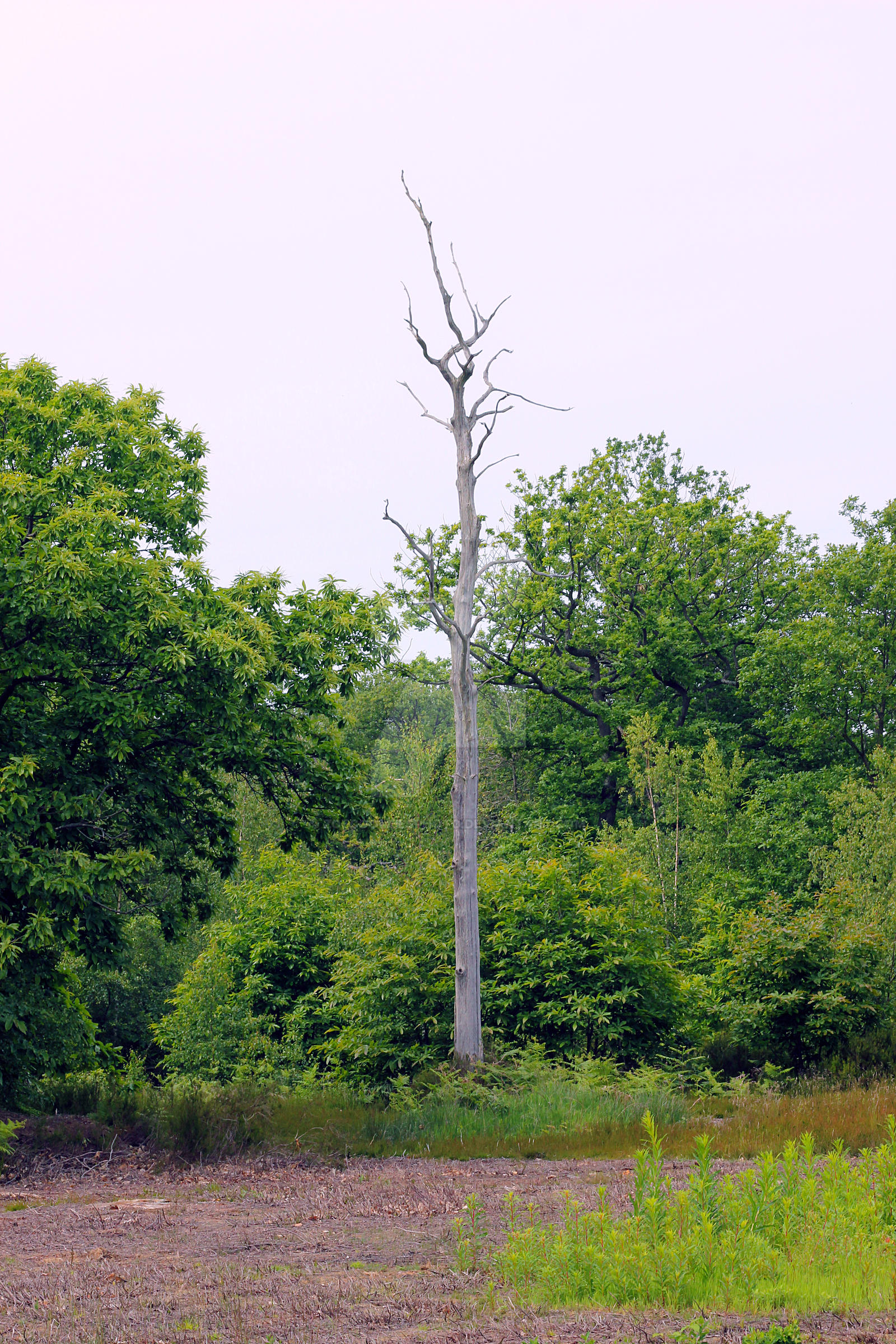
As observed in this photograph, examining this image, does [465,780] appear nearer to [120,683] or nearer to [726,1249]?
[120,683]

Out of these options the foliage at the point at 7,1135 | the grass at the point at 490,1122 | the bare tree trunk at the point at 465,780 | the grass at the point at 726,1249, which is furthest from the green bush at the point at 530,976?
the grass at the point at 726,1249

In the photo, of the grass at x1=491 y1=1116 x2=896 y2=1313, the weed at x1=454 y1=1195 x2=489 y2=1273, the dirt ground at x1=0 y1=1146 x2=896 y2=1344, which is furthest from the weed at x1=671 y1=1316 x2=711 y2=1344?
the weed at x1=454 y1=1195 x2=489 y2=1273

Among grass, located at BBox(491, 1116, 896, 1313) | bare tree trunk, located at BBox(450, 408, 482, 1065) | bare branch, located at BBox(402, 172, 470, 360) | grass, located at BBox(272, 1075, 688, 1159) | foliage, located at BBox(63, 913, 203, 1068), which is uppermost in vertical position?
bare branch, located at BBox(402, 172, 470, 360)

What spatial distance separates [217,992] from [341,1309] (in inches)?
776

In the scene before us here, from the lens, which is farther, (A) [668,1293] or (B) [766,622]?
(B) [766,622]

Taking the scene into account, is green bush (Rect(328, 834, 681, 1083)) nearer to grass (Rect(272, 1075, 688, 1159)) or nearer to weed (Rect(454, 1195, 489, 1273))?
grass (Rect(272, 1075, 688, 1159))

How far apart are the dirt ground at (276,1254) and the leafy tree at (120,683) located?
111 inches

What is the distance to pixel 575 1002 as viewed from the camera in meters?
15.8

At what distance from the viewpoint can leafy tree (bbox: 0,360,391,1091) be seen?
11.4 meters

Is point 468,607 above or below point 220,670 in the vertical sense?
above

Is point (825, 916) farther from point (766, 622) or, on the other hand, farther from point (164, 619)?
point (766, 622)

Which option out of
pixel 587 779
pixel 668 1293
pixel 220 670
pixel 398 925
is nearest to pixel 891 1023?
pixel 398 925

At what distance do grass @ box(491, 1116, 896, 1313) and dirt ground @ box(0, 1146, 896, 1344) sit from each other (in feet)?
0.63

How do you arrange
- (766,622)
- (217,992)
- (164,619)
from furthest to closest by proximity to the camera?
(766,622)
(217,992)
(164,619)
